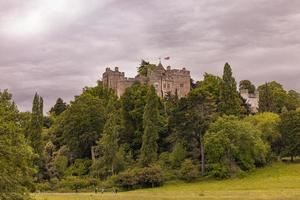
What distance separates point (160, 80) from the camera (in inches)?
5497

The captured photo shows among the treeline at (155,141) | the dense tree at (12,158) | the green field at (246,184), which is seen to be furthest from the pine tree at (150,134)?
the dense tree at (12,158)

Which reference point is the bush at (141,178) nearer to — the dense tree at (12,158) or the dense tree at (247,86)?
the dense tree at (12,158)

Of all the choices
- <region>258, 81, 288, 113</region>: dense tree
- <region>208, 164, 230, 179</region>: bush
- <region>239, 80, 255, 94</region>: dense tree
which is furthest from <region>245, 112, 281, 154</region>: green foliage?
<region>239, 80, 255, 94</region>: dense tree

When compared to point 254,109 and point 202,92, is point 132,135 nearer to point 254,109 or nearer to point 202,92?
point 202,92

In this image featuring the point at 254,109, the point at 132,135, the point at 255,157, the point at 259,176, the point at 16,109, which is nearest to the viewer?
the point at 16,109

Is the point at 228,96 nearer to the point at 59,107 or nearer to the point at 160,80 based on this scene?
the point at 160,80

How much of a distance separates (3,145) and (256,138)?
61422 mm

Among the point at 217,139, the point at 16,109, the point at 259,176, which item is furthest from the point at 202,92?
the point at 16,109

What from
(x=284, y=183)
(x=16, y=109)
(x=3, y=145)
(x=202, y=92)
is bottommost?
(x=284, y=183)

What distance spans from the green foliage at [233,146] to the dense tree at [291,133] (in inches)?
215

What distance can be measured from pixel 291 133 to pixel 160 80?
54714 mm

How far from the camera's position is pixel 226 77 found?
3866 inches

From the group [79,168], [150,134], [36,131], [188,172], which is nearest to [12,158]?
[188,172]

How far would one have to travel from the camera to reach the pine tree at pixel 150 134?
86688 millimetres
